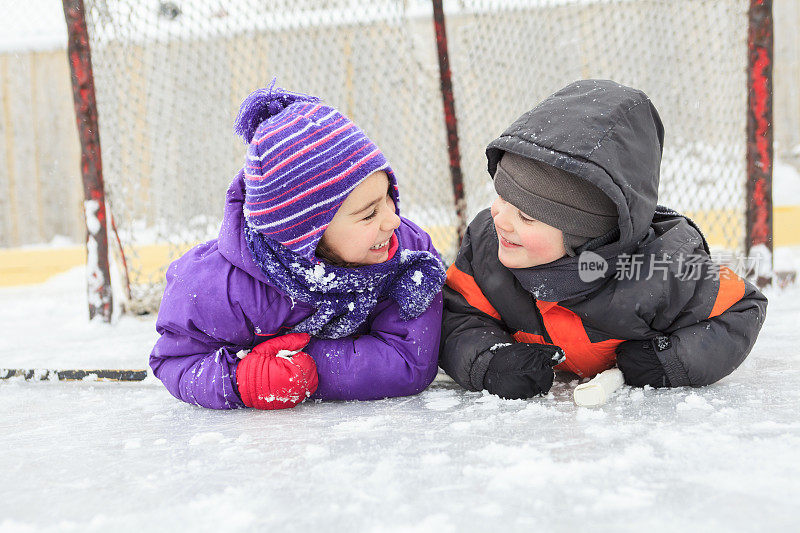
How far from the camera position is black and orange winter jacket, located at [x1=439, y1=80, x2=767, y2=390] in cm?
127

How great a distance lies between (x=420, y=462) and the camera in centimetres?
100

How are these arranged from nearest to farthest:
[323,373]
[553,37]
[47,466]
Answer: [47,466] → [323,373] → [553,37]

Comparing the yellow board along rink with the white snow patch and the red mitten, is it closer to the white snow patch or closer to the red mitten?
the red mitten

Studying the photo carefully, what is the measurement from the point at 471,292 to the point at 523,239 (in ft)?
0.71

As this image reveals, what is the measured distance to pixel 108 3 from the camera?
2.42 m

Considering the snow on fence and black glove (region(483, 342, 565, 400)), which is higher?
the snow on fence

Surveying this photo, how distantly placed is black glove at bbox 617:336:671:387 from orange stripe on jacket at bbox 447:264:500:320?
11.5 inches

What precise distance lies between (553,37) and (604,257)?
78.1 inches

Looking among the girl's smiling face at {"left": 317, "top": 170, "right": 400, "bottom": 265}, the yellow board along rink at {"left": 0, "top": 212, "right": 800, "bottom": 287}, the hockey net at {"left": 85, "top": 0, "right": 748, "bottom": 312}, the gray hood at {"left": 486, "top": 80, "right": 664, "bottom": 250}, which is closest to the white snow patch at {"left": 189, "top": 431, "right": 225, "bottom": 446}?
the girl's smiling face at {"left": 317, "top": 170, "right": 400, "bottom": 265}

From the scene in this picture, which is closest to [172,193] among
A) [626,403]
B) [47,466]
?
[47,466]

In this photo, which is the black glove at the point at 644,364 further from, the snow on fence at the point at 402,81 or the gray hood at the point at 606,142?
the snow on fence at the point at 402,81

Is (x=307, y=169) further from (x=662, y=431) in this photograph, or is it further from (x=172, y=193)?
(x=172, y=193)

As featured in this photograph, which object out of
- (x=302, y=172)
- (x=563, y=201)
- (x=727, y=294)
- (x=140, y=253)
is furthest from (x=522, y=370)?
(x=140, y=253)

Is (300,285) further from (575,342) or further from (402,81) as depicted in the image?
(402,81)
